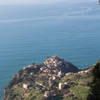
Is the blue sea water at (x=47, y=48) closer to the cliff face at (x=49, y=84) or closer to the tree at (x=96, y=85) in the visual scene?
the cliff face at (x=49, y=84)

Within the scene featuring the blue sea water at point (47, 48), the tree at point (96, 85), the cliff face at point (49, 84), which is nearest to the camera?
the tree at point (96, 85)

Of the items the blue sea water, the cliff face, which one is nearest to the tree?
the cliff face

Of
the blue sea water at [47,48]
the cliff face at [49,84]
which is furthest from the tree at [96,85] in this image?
the blue sea water at [47,48]

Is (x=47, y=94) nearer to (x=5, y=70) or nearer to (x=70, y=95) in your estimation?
(x=70, y=95)

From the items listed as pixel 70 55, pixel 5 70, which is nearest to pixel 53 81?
pixel 5 70

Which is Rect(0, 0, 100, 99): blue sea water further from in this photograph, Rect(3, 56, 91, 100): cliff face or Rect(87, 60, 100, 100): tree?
Rect(87, 60, 100, 100): tree

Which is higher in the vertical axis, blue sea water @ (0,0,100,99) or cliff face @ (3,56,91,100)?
blue sea water @ (0,0,100,99)

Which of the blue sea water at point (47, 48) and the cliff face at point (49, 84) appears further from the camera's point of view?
the blue sea water at point (47, 48)

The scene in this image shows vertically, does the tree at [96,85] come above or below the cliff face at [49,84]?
above

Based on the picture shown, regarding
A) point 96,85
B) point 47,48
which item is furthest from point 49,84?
point 47,48
